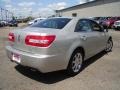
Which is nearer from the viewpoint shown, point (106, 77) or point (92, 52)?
point (106, 77)

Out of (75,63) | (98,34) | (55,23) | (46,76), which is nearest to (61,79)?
(46,76)

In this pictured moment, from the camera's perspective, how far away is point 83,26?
223 inches

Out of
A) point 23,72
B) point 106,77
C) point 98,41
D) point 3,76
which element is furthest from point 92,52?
point 3,76

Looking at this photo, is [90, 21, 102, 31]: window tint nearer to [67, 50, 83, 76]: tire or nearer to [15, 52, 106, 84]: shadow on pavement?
[67, 50, 83, 76]: tire

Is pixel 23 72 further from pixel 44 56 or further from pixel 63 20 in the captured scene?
pixel 63 20

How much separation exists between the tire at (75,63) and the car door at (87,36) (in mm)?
332

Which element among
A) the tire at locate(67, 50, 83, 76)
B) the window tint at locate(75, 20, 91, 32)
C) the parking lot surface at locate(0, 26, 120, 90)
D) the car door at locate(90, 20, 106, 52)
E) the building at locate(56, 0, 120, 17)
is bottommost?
the parking lot surface at locate(0, 26, 120, 90)

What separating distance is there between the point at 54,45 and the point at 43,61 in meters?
0.44

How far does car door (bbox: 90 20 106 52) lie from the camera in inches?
249

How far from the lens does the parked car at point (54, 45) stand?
425 cm

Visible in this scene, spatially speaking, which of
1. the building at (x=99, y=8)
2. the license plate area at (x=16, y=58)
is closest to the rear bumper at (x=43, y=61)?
the license plate area at (x=16, y=58)

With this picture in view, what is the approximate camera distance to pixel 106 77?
5043 mm

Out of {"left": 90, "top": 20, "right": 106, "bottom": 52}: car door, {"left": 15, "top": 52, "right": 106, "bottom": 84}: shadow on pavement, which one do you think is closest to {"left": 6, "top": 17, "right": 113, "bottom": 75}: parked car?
{"left": 15, "top": 52, "right": 106, "bottom": 84}: shadow on pavement

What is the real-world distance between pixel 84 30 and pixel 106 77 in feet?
4.93
